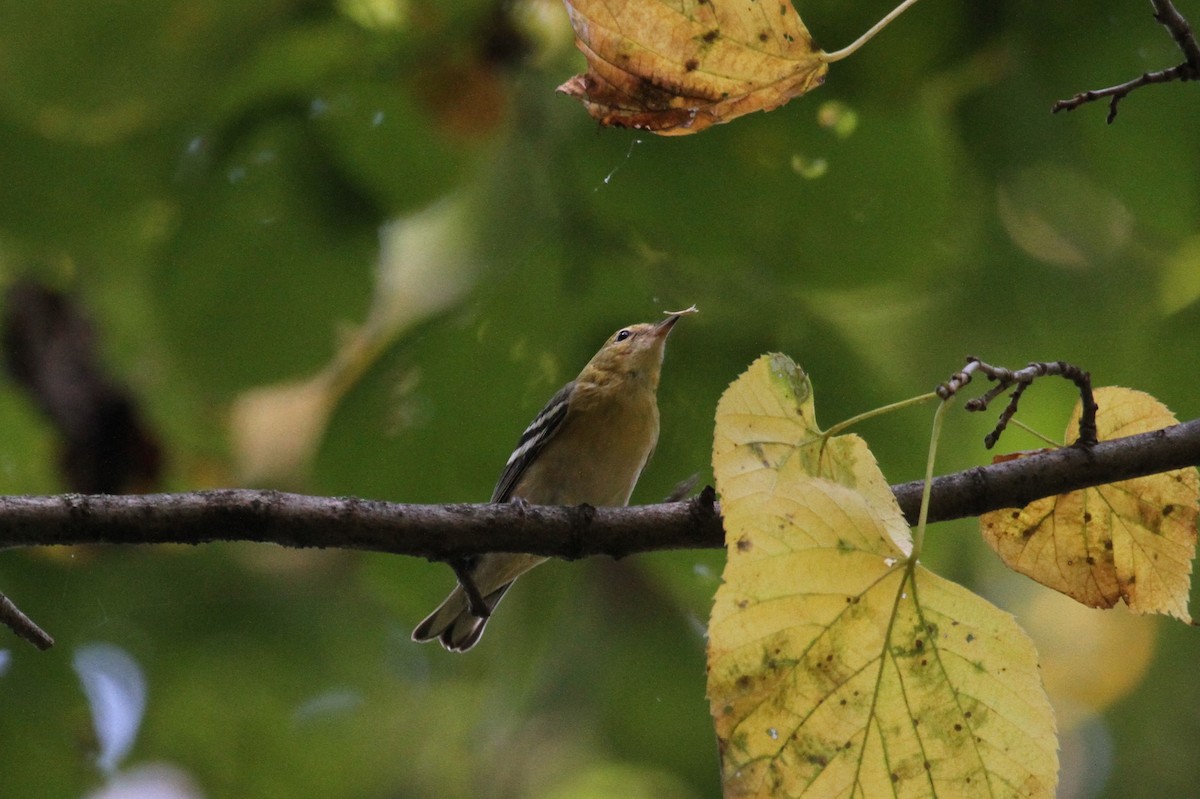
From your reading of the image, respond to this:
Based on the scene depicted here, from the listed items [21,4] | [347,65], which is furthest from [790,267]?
[21,4]

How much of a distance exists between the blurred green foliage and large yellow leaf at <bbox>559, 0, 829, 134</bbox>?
132 cm

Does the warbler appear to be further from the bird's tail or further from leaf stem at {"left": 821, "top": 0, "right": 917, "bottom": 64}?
leaf stem at {"left": 821, "top": 0, "right": 917, "bottom": 64}

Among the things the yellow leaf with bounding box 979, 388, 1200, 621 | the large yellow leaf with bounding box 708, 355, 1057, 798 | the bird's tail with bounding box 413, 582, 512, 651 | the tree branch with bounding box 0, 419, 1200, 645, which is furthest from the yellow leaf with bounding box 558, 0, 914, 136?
the bird's tail with bounding box 413, 582, 512, 651

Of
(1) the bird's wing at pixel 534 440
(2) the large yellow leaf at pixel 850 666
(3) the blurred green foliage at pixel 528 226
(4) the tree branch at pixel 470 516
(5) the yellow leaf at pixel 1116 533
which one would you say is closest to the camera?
(2) the large yellow leaf at pixel 850 666

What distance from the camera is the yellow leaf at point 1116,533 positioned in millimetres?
2020

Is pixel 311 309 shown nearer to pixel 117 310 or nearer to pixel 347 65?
pixel 347 65

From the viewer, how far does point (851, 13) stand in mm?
3045

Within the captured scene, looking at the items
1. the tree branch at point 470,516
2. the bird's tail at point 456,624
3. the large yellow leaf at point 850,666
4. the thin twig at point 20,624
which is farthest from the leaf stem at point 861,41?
the bird's tail at point 456,624

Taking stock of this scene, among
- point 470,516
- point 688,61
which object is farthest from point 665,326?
point 688,61

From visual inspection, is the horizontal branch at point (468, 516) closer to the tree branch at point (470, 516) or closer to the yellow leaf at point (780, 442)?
the tree branch at point (470, 516)

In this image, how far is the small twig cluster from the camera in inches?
66.6

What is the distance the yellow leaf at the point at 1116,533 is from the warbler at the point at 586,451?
1958 mm

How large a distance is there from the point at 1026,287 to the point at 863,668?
261cm

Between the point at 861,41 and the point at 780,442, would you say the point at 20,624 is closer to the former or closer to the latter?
the point at 780,442
